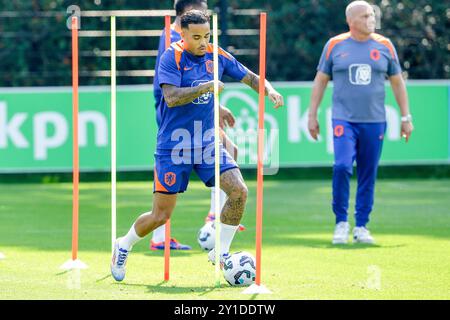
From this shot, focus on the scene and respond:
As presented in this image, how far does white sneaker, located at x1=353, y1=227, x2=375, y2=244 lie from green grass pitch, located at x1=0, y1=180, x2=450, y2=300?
5.9 inches

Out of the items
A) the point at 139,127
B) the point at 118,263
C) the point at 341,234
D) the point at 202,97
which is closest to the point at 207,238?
the point at 341,234

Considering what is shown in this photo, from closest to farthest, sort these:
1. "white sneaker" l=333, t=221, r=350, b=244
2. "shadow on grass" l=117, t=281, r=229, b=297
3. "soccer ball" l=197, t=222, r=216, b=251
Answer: "shadow on grass" l=117, t=281, r=229, b=297, "soccer ball" l=197, t=222, r=216, b=251, "white sneaker" l=333, t=221, r=350, b=244

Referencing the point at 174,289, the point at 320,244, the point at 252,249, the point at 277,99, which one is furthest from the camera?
the point at 320,244

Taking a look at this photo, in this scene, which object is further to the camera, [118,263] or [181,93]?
[118,263]

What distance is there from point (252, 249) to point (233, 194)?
221 cm

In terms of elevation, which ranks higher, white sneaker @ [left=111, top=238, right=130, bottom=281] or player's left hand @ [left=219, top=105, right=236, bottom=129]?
player's left hand @ [left=219, top=105, right=236, bottom=129]

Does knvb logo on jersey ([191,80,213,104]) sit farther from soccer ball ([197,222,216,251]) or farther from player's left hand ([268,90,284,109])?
soccer ball ([197,222,216,251])

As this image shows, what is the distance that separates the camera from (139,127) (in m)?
18.0

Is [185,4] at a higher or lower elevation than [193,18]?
higher

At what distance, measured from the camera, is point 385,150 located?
1823 centimetres

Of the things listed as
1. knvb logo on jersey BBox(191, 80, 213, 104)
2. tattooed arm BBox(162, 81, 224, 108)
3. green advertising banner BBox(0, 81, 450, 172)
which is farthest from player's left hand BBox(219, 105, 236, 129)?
green advertising banner BBox(0, 81, 450, 172)

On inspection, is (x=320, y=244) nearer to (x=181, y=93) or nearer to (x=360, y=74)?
(x=360, y=74)

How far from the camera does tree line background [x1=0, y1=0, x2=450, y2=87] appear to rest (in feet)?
65.7

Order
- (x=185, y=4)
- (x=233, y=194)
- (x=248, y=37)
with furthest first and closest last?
(x=248, y=37) → (x=185, y=4) → (x=233, y=194)
